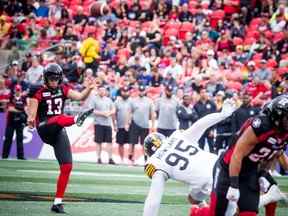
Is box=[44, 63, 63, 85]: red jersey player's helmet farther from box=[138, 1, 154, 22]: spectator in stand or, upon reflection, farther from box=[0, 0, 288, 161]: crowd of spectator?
box=[138, 1, 154, 22]: spectator in stand

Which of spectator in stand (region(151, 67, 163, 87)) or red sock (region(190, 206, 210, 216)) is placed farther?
spectator in stand (region(151, 67, 163, 87))

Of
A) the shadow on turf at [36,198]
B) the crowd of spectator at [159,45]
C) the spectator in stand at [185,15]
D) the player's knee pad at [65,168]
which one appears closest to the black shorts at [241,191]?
the player's knee pad at [65,168]

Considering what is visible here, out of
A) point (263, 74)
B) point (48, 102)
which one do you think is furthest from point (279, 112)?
point (263, 74)

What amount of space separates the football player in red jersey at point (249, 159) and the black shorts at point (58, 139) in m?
3.43

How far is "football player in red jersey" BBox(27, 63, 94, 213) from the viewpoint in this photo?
33.4 feet

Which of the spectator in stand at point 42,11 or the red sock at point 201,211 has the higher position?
the spectator in stand at point 42,11

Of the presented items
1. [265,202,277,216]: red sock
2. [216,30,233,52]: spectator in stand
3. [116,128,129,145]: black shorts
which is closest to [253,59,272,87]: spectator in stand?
[216,30,233,52]: spectator in stand

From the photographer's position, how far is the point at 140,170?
57.1 ft

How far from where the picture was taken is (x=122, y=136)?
19516 mm

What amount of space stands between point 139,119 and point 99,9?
7.41 m

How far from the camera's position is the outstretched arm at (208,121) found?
7.58 metres

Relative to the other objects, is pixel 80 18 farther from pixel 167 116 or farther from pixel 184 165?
Answer: pixel 184 165

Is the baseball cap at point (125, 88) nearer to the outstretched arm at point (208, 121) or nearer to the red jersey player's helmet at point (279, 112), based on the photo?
the outstretched arm at point (208, 121)

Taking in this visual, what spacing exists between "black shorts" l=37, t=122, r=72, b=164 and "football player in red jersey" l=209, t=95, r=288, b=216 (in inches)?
135
